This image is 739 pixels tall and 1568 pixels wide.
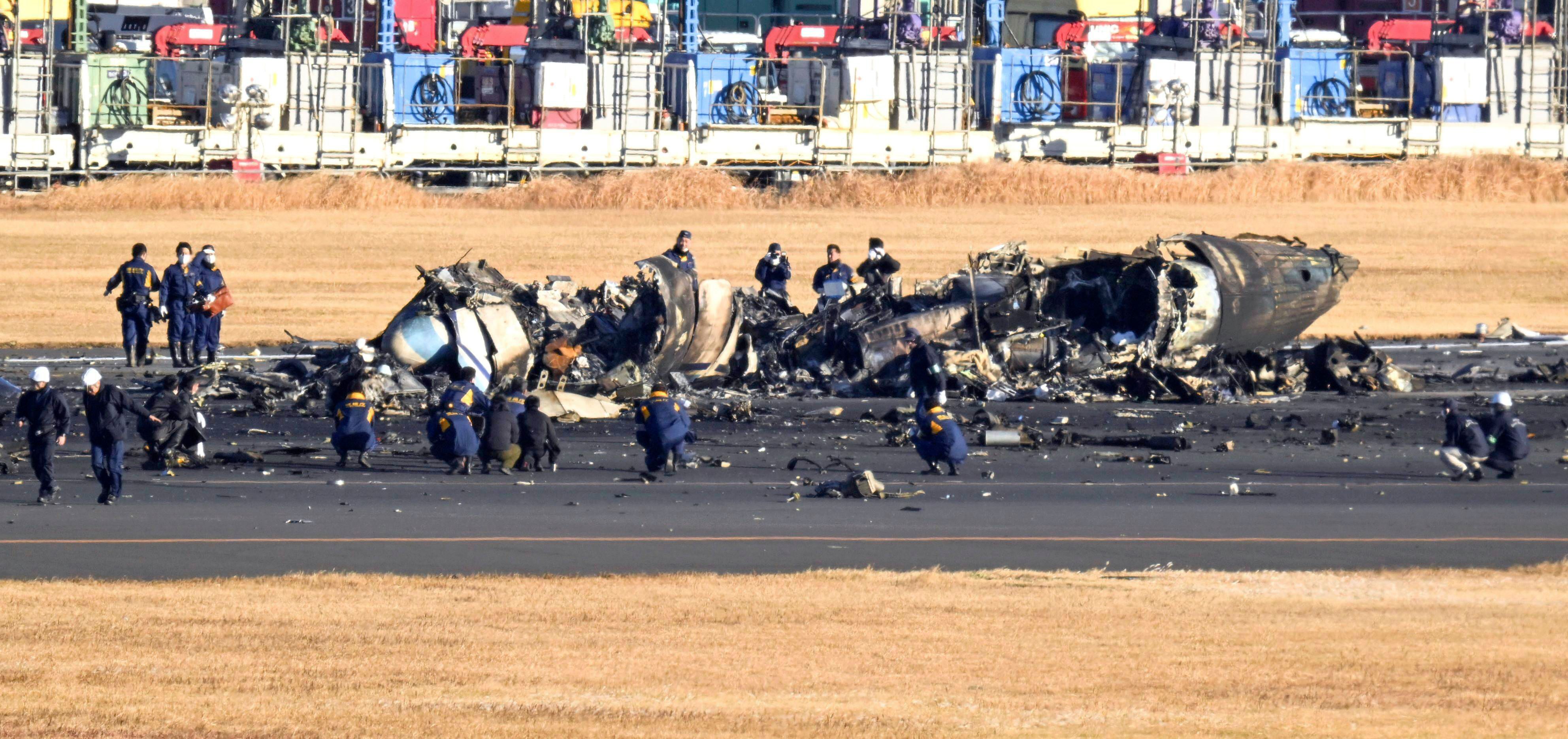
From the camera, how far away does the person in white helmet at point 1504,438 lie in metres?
21.2

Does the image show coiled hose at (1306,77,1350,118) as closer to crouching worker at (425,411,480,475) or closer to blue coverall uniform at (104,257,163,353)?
blue coverall uniform at (104,257,163,353)

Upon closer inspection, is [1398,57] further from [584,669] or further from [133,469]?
[584,669]

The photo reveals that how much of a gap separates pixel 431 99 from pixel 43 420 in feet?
138

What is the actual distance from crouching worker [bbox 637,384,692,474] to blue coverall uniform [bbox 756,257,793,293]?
10444 mm

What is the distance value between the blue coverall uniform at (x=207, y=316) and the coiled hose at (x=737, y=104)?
33.3 meters

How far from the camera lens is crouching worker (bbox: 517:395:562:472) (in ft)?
69.6

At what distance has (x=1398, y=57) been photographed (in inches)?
2606

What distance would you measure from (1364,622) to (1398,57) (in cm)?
5636

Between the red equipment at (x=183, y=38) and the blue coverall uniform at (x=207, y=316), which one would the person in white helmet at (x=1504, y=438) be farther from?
the red equipment at (x=183, y=38)

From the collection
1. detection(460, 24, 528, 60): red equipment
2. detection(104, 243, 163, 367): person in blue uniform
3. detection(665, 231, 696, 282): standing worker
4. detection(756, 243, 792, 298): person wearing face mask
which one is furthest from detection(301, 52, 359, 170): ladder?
detection(665, 231, 696, 282): standing worker

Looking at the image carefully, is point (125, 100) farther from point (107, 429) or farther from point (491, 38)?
point (107, 429)

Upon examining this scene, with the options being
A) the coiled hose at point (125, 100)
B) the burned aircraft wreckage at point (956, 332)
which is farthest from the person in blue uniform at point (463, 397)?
the coiled hose at point (125, 100)

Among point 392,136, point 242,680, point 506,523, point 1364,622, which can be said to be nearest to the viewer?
point 242,680

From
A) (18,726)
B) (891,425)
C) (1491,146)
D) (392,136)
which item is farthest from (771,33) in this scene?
(18,726)
